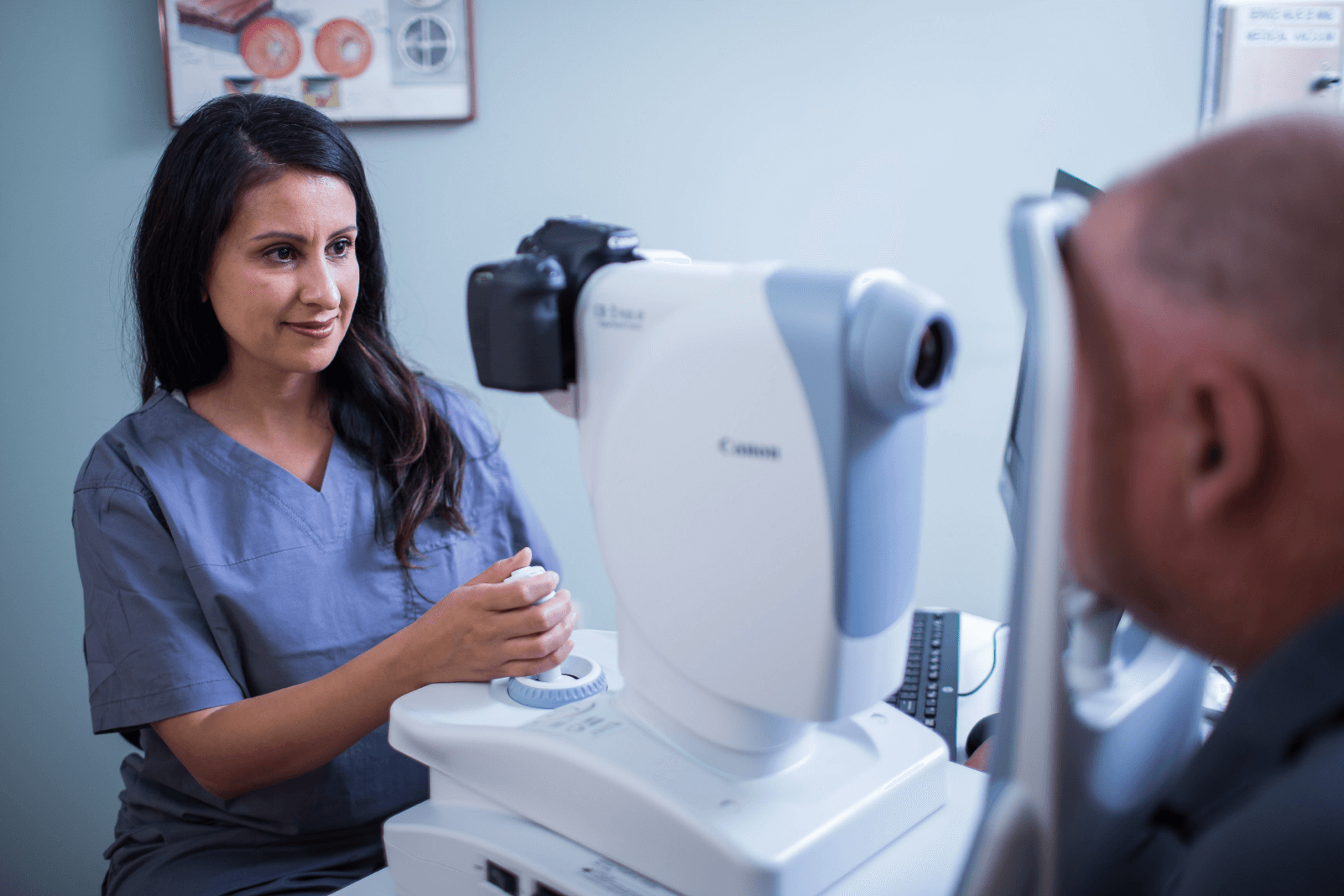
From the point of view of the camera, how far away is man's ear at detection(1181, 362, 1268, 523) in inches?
12.4

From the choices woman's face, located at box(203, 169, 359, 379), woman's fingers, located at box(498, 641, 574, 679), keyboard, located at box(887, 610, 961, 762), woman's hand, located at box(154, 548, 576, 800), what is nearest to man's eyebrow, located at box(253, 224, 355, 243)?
woman's face, located at box(203, 169, 359, 379)

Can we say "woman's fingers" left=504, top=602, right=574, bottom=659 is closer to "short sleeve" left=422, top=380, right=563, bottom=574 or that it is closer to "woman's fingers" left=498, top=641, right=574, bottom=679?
"woman's fingers" left=498, top=641, right=574, bottom=679

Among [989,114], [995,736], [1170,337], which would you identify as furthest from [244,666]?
[989,114]

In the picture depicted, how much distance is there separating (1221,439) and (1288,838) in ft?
0.45

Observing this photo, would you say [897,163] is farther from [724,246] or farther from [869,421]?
[869,421]

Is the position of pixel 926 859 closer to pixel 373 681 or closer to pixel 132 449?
pixel 373 681

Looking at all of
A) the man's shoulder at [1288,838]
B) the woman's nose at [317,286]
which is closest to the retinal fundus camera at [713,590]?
the man's shoulder at [1288,838]

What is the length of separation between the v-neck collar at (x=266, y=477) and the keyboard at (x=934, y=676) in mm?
647

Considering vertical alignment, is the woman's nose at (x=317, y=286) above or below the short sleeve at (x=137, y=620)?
above

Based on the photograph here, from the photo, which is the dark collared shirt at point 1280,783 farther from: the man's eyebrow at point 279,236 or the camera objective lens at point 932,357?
the man's eyebrow at point 279,236

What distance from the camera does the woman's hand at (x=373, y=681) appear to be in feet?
2.44

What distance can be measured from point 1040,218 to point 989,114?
143cm

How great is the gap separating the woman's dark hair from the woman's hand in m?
0.23

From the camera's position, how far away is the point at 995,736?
15.5 inches
